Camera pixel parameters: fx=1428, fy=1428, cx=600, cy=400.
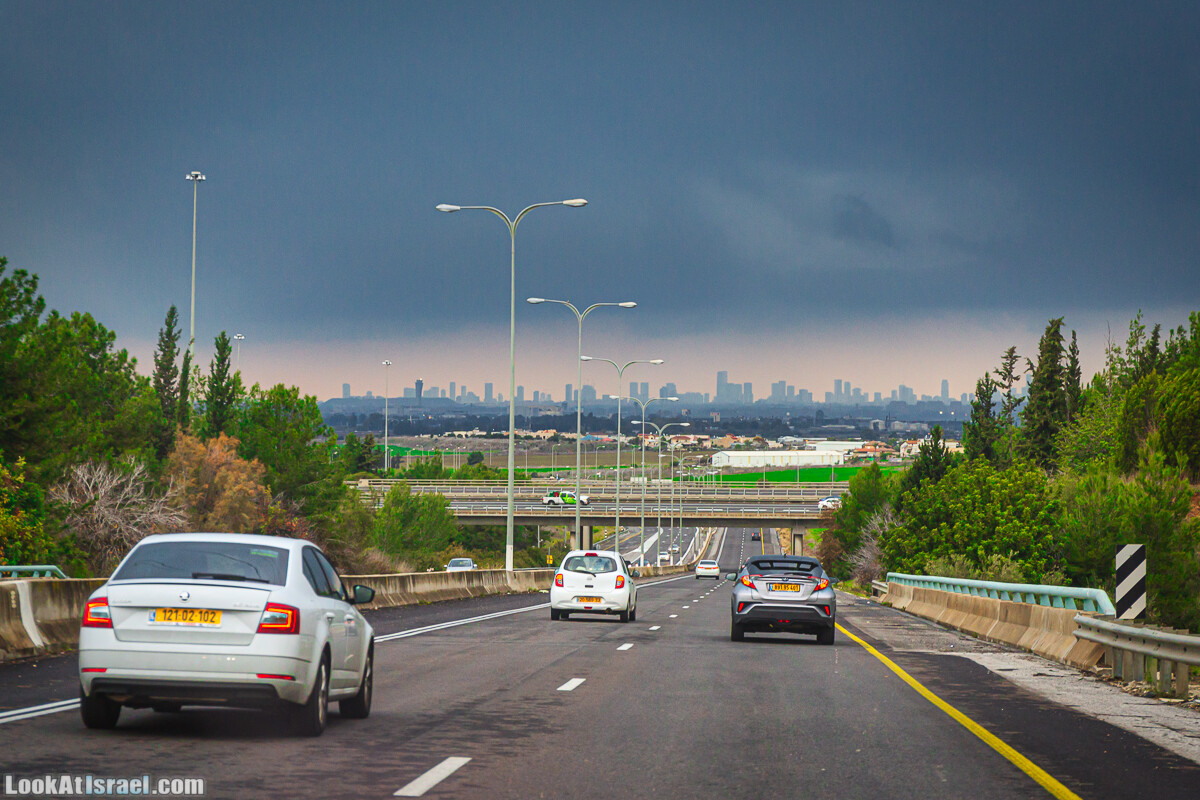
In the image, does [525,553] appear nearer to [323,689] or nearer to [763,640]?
[763,640]

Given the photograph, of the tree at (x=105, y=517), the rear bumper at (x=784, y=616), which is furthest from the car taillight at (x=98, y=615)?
the tree at (x=105, y=517)

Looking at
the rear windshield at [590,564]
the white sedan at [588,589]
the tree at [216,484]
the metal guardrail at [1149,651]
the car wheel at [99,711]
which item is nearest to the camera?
the car wheel at [99,711]

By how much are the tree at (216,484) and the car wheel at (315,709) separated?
8440 centimetres

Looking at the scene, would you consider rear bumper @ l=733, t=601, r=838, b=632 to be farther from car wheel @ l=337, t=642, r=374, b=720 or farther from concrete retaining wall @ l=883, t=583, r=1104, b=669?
car wheel @ l=337, t=642, r=374, b=720

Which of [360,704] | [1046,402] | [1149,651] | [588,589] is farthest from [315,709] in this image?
[1046,402]

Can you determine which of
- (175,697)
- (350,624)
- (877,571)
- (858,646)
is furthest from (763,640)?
(877,571)

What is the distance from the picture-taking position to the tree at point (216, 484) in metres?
93.9

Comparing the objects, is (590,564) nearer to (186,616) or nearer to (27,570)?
(27,570)

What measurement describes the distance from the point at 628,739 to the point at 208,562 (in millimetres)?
3649

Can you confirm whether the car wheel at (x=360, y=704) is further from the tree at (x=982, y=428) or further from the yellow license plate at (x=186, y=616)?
the tree at (x=982, y=428)

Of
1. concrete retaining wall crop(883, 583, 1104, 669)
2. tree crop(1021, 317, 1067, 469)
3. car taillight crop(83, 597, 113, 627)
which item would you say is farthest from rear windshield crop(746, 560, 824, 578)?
tree crop(1021, 317, 1067, 469)

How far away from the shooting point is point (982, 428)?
139250 millimetres

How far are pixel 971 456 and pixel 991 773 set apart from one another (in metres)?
133

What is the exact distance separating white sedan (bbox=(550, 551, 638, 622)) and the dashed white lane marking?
792 inches
